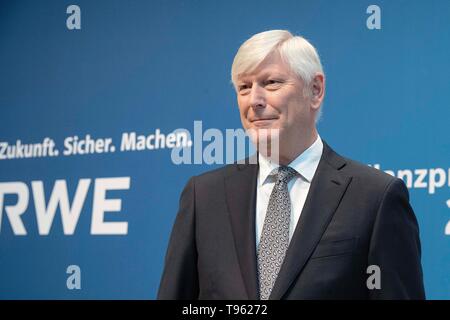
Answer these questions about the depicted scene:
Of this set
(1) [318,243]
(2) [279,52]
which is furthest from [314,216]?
(2) [279,52]

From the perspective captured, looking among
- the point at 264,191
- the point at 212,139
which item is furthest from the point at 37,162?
the point at 264,191

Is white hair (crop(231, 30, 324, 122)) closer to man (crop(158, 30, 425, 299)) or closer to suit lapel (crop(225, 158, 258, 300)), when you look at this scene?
man (crop(158, 30, 425, 299))

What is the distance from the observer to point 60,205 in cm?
387

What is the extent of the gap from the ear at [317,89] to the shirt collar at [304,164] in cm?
11

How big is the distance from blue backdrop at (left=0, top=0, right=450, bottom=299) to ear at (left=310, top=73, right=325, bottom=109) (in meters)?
0.98

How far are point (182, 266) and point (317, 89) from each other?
584 mm

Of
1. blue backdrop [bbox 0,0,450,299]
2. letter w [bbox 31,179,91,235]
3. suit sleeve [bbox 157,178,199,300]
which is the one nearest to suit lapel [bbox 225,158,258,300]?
suit sleeve [bbox 157,178,199,300]

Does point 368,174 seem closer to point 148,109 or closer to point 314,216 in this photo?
point 314,216

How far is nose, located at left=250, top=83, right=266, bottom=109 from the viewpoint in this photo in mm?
1831

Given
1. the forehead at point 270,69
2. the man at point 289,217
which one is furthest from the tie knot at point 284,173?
the forehead at point 270,69

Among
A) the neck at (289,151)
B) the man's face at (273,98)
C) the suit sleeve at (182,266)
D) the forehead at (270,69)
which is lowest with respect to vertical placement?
the suit sleeve at (182,266)

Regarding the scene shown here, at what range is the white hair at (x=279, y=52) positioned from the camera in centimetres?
183

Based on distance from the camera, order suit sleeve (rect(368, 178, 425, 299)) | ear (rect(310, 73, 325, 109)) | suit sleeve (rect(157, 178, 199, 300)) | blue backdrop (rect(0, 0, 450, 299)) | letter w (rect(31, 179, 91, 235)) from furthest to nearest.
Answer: letter w (rect(31, 179, 91, 235)) < blue backdrop (rect(0, 0, 450, 299)) < ear (rect(310, 73, 325, 109)) < suit sleeve (rect(157, 178, 199, 300)) < suit sleeve (rect(368, 178, 425, 299))

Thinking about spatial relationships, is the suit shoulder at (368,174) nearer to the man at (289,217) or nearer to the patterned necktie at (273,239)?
the man at (289,217)
